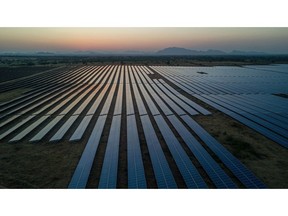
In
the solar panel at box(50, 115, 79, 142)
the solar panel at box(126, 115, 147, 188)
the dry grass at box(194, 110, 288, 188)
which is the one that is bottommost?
the dry grass at box(194, 110, 288, 188)

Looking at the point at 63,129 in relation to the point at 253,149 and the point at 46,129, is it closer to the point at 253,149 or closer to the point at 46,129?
the point at 46,129

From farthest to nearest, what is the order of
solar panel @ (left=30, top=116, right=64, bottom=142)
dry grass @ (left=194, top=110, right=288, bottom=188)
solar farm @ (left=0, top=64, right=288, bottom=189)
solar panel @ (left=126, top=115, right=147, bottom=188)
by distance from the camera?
1. solar panel @ (left=30, top=116, right=64, bottom=142)
2. dry grass @ (left=194, top=110, right=288, bottom=188)
3. solar farm @ (left=0, top=64, right=288, bottom=189)
4. solar panel @ (left=126, top=115, right=147, bottom=188)

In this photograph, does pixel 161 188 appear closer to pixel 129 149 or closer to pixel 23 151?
pixel 129 149

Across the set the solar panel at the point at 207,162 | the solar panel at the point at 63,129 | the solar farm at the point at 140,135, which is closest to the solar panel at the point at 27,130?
the solar farm at the point at 140,135

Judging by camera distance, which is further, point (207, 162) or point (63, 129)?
point (63, 129)

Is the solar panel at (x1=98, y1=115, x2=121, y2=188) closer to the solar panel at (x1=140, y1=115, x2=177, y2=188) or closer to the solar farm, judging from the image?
the solar farm

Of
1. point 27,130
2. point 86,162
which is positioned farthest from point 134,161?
point 27,130

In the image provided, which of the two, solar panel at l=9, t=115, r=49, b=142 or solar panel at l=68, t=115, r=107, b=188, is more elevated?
solar panel at l=9, t=115, r=49, b=142

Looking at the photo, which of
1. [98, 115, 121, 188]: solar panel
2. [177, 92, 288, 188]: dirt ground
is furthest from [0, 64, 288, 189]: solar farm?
[177, 92, 288, 188]: dirt ground

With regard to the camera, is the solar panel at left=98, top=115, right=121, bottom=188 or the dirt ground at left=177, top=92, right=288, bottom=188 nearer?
the solar panel at left=98, top=115, right=121, bottom=188

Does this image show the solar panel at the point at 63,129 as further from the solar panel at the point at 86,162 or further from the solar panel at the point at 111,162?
the solar panel at the point at 111,162

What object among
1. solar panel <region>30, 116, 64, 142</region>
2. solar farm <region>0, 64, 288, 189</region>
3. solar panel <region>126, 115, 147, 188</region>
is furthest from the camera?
solar panel <region>30, 116, 64, 142</region>
